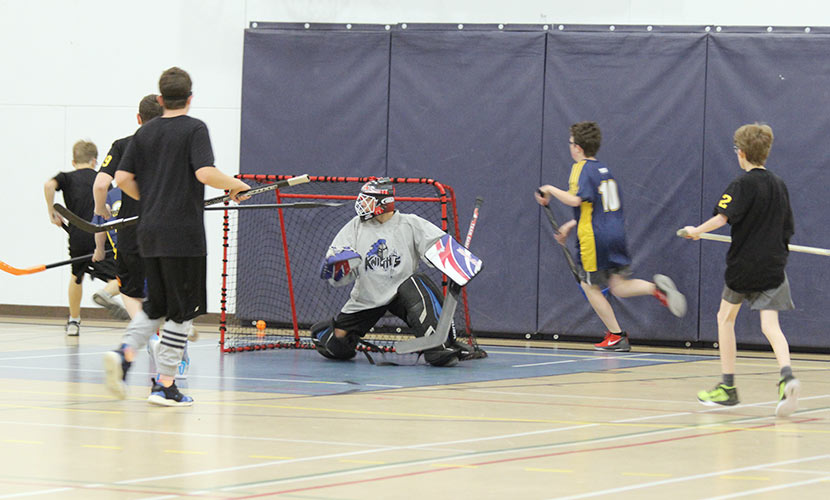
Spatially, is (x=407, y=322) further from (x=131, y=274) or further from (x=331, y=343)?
(x=131, y=274)

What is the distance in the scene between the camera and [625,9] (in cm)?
1157

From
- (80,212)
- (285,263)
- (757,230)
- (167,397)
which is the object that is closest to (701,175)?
(285,263)

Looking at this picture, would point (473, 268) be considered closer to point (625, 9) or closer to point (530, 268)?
point (530, 268)

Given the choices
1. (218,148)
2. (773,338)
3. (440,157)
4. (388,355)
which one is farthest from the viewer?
(218,148)

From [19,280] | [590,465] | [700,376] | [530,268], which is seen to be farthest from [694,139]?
[19,280]

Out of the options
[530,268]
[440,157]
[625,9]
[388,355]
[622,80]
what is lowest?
[388,355]

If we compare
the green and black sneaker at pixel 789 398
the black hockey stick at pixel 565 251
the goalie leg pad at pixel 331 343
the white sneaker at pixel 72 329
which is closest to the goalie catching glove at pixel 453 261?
the goalie leg pad at pixel 331 343

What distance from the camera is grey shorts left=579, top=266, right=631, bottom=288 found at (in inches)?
403

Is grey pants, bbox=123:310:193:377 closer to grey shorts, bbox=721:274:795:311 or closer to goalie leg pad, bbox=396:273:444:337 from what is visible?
goalie leg pad, bbox=396:273:444:337

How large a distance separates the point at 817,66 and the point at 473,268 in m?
4.40

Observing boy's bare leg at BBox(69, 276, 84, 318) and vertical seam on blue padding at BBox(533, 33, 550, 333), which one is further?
vertical seam on blue padding at BBox(533, 33, 550, 333)

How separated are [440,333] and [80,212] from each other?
410cm

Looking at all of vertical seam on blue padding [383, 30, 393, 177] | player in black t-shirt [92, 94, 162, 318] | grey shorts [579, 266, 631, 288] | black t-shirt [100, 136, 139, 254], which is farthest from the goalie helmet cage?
black t-shirt [100, 136, 139, 254]

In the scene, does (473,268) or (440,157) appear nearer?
(473,268)
